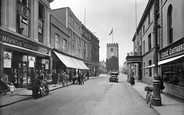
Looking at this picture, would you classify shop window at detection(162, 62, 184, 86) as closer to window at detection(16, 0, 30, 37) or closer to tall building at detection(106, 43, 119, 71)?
window at detection(16, 0, 30, 37)

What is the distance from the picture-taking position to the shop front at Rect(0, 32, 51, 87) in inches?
456

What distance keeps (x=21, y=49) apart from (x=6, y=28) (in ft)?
7.58

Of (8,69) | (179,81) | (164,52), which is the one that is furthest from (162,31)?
(8,69)

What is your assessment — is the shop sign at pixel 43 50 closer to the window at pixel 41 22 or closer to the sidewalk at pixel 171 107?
the window at pixel 41 22

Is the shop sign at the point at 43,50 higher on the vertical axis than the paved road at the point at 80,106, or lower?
higher

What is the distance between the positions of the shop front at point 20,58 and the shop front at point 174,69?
12.4 metres

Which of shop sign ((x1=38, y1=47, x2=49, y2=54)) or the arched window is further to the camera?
shop sign ((x1=38, y1=47, x2=49, y2=54))

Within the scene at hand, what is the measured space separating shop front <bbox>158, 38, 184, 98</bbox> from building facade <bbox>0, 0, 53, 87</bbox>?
1252cm

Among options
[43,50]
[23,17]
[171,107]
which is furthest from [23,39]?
[171,107]

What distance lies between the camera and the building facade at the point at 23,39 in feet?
38.8

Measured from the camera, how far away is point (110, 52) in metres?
87.5

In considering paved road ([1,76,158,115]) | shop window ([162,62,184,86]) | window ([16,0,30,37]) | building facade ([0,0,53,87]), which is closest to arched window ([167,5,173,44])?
shop window ([162,62,184,86])

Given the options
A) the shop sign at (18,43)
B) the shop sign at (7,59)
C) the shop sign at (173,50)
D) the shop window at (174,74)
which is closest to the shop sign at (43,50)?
the shop sign at (18,43)

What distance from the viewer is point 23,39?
1420cm
